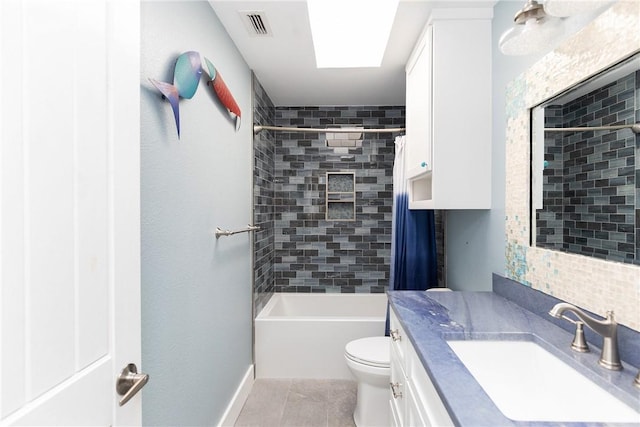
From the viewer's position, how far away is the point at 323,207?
134 inches

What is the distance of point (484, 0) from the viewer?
170 centimetres

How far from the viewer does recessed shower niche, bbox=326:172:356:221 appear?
340 cm

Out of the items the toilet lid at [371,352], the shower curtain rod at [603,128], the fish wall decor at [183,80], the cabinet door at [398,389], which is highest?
the fish wall decor at [183,80]

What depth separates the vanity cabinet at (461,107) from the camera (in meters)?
1.77

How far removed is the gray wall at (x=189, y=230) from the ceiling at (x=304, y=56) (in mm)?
132

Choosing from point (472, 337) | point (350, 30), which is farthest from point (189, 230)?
point (350, 30)

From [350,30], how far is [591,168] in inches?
57.2

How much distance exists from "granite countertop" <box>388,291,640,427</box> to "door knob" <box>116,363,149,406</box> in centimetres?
72

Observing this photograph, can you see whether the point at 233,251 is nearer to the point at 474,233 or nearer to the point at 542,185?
the point at 474,233

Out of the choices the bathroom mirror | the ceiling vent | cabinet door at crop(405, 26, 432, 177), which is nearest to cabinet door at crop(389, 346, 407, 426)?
the bathroom mirror

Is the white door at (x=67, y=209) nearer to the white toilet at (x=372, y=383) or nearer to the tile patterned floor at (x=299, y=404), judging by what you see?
the white toilet at (x=372, y=383)

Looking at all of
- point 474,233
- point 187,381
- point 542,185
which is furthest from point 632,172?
point 187,381

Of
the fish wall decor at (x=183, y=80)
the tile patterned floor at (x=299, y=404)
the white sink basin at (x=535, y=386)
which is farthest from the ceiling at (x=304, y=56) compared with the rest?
the tile patterned floor at (x=299, y=404)

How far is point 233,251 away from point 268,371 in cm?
114
